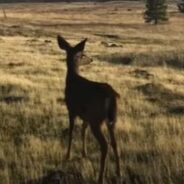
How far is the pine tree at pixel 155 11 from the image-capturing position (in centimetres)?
8420

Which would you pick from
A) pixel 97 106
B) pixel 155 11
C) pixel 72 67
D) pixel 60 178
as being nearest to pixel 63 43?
pixel 72 67

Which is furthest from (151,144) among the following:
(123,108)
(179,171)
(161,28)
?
(161,28)

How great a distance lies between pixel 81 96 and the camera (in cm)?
852

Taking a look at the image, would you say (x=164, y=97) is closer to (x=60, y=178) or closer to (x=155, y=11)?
(x=60, y=178)

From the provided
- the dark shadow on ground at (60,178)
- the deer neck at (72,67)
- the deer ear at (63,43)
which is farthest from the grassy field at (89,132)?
the deer ear at (63,43)

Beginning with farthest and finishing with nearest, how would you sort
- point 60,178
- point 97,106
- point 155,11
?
point 155,11
point 60,178
point 97,106

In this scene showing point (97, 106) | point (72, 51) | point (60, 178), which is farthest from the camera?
point (72, 51)

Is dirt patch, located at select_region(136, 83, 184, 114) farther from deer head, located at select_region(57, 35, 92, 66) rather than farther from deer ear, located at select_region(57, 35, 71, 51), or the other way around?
deer ear, located at select_region(57, 35, 71, 51)

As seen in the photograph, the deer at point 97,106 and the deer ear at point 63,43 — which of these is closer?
the deer at point 97,106

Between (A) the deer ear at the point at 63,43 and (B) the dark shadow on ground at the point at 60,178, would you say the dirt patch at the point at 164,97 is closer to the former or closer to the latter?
(A) the deer ear at the point at 63,43

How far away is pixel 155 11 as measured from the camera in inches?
3388

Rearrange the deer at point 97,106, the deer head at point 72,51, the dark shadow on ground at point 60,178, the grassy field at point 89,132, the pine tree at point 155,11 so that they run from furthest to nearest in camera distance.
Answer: the pine tree at point 155,11, the deer head at point 72,51, the grassy field at point 89,132, the dark shadow on ground at point 60,178, the deer at point 97,106

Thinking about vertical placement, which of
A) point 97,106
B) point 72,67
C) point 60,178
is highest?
point 72,67

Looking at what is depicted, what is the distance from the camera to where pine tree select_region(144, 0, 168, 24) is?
8420 centimetres
